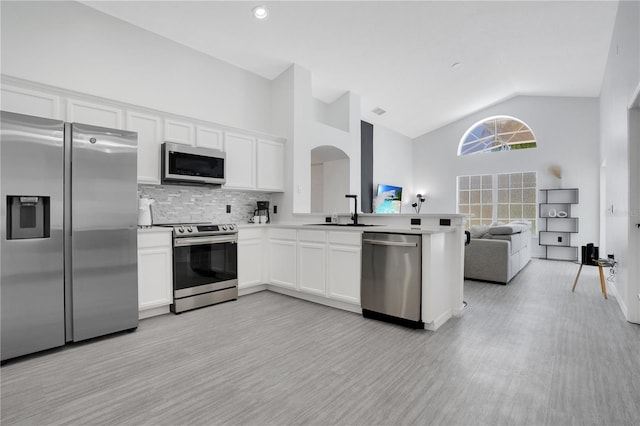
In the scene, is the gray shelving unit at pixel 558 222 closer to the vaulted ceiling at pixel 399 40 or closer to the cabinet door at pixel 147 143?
the vaulted ceiling at pixel 399 40

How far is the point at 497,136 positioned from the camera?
8.72 meters

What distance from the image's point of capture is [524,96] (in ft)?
26.9

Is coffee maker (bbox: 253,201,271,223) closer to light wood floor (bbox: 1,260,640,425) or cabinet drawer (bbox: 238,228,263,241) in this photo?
cabinet drawer (bbox: 238,228,263,241)

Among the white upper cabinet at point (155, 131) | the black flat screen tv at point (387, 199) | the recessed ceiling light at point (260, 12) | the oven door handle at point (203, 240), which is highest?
the recessed ceiling light at point (260, 12)

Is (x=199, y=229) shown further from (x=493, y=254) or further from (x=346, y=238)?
(x=493, y=254)

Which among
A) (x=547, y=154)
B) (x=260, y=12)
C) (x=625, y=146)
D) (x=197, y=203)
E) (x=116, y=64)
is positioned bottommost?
(x=197, y=203)

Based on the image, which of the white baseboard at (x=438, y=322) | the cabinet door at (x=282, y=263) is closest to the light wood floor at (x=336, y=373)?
the white baseboard at (x=438, y=322)

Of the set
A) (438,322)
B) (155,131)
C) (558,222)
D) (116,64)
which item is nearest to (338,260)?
(438,322)

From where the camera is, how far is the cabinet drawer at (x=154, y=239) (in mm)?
3207

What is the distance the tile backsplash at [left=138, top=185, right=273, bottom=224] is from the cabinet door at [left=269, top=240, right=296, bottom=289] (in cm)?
80

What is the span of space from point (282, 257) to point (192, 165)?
1620mm

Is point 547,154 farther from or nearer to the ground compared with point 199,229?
farther from the ground

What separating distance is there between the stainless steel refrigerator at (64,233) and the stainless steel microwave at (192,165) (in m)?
0.62

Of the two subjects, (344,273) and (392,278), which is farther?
(344,273)
